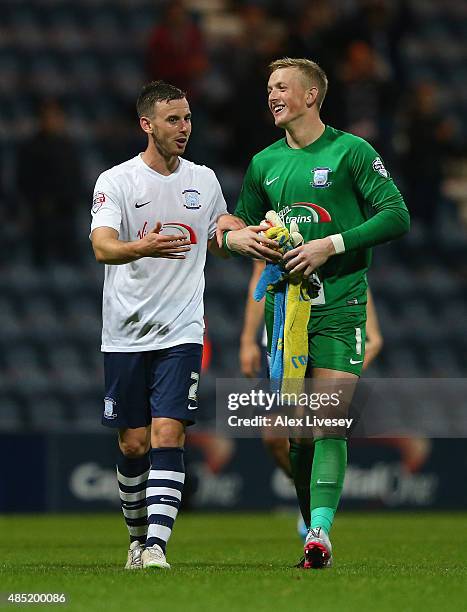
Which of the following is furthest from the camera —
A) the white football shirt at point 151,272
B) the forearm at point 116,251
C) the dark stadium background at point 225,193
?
the dark stadium background at point 225,193

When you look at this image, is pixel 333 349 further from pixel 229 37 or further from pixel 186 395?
pixel 229 37

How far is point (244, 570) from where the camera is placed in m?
6.61

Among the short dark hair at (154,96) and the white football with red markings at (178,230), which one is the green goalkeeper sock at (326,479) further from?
the short dark hair at (154,96)

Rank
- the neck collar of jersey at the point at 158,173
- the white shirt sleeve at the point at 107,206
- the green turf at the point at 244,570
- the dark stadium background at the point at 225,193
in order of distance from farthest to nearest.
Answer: the dark stadium background at the point at 225,193, the neck collar of jersey at the point at 158,173, the white shirt sleeve at the point at 107,206, the green turf at the point at 244,570

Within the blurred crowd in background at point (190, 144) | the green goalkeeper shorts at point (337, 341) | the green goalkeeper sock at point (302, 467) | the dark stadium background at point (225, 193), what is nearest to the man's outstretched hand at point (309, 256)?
the green goalkeeper shorts at point (337, 341)

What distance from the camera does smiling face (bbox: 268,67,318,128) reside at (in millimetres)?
6875

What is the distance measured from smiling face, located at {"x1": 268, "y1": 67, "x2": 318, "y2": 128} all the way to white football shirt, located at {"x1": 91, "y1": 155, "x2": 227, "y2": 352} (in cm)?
56

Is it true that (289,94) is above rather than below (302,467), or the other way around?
above

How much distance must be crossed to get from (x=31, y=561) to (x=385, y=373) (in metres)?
8.34

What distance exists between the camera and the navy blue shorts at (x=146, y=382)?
22.0 ft

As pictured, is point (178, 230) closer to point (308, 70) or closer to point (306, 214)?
point (306, 214)

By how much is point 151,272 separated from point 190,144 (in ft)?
26.1

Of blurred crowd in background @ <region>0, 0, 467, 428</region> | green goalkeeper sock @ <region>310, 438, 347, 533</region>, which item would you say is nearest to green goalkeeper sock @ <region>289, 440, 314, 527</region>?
green goalkeeper sock @ <region>310, 438, 347, 533</region>

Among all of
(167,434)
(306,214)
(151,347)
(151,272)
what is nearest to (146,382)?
(151,347)
